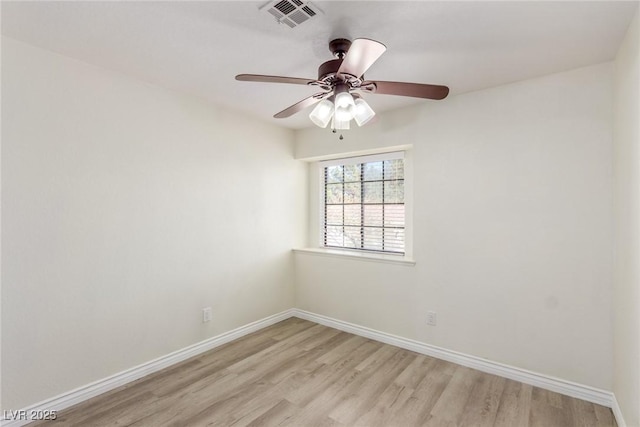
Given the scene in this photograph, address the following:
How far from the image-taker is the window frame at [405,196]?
3.34 meters

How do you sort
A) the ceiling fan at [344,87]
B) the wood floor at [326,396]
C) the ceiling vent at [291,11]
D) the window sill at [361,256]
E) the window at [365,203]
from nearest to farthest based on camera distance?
the ceiling vent at [291,11], the ceiling fan at [344,87], the wood floor at [326,396], the window sill at [361,256], the window at [365,203]

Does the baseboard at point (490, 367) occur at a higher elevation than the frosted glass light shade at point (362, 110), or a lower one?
lower

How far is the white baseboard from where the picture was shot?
2152 millimetres

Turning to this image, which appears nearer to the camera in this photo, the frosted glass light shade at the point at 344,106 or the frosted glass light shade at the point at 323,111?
the frosted glass light shade at the point at 344,106

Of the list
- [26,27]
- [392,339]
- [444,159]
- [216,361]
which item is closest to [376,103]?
[444,159]

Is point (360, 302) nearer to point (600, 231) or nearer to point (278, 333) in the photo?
point (278, 333)

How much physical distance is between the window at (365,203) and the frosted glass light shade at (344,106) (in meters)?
1.68

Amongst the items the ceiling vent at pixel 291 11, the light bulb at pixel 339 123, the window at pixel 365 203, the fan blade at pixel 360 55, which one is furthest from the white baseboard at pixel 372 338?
the ceiling vent at pixel 291 11

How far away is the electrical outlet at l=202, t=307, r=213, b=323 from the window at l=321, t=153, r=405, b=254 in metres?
1.69

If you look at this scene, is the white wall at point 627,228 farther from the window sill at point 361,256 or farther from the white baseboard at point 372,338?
the window sill at point 361,256

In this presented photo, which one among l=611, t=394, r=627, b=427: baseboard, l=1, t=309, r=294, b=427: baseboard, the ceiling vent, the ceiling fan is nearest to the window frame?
l=1, t=309, r=294, b=427: baseboard

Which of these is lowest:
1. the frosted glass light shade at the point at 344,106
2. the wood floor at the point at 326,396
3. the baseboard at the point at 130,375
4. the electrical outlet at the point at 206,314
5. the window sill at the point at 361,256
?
the wood floor at the point at 326,396

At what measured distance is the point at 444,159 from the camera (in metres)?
2.94

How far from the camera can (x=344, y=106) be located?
1807mm
